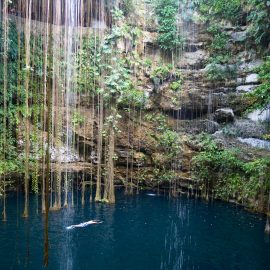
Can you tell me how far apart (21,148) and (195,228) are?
21.8 feet

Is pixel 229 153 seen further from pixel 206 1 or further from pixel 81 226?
pixel 206 1

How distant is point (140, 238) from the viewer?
29.2 feet

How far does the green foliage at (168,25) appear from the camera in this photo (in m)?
15.5

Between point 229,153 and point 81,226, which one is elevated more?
point 229,153

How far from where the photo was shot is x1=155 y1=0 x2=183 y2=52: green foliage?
50.8 feet

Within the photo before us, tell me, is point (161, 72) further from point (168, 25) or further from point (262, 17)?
point (262, 17)

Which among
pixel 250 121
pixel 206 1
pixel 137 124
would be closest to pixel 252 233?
pixel 250 121

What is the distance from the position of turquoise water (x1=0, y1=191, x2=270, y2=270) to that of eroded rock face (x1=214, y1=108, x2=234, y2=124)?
3789 mm

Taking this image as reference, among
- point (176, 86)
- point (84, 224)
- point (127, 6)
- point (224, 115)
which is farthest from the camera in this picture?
point (127, 6)

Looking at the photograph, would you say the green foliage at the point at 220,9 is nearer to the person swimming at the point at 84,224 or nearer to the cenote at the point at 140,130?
the cenote at the point at 140,130

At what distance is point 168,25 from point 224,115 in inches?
187

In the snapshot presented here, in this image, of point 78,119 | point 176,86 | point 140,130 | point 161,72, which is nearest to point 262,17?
point 176,86

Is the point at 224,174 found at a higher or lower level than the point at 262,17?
lower

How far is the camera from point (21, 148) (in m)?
12.6
